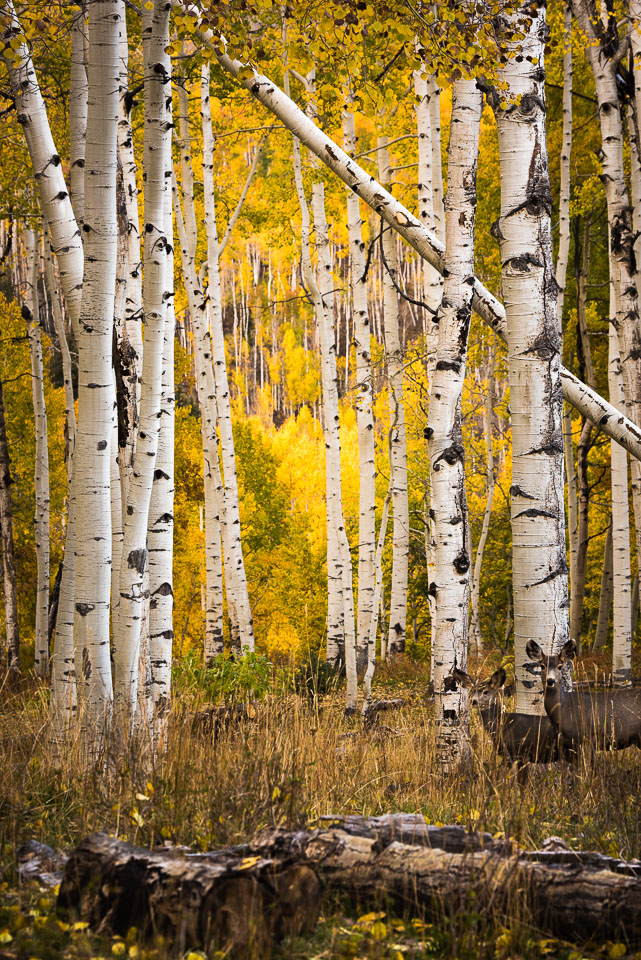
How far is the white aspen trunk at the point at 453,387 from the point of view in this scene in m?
4.96

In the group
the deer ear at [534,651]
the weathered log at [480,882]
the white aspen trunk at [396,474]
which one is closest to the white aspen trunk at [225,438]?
the white aspen trunk at [396,474]

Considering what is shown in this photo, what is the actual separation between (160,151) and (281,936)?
4751 millimetres

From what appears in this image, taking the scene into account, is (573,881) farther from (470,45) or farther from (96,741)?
(470,45)

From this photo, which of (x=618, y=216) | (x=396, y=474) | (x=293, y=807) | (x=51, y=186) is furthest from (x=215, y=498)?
(x=293, y=807)

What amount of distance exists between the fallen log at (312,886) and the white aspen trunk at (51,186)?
3.61 m

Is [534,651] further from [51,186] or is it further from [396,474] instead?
[396,474]

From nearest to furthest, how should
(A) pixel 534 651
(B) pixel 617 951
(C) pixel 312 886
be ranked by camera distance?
(B) pixel 617 951
(C) pixel 312 886
(A) pixel 534 651

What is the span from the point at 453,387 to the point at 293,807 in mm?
2902

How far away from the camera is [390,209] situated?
5.10 meters

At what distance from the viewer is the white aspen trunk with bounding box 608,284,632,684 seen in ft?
32.8

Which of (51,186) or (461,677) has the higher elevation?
(51,186)

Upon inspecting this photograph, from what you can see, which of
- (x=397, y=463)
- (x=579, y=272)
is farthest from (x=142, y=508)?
(x=579, y=272)

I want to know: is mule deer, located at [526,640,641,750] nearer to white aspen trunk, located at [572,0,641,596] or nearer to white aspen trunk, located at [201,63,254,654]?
white aspen trunk, located at [572,0,641,596]

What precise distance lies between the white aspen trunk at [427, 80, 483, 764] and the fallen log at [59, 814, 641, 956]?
2.23 meters
